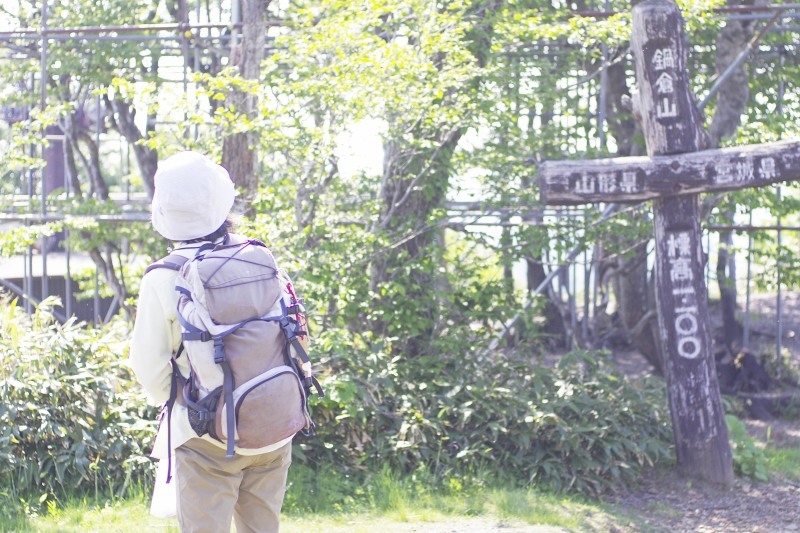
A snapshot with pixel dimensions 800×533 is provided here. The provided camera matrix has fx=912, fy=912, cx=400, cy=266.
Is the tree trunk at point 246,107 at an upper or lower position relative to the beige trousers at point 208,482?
upper

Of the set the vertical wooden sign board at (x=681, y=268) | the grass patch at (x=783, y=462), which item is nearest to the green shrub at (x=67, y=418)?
the vertical wooden sign board at (x=681, y=268)

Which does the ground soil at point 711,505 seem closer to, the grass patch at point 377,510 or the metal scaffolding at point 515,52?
the grass patch at point 377,510

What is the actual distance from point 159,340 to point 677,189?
12.0ft

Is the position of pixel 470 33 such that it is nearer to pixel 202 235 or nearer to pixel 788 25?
pixel 788 25

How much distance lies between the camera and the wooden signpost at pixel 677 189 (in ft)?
18.0

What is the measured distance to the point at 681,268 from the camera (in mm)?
5672

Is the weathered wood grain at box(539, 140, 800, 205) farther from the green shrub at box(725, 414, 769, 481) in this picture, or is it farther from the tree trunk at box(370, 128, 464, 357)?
the green shrub at box(725, 414, 769, 481)

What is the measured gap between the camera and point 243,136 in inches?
262

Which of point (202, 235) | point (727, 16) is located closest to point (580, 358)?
point (727, 16)

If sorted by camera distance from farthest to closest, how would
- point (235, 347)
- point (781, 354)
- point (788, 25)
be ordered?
point (781, 354), point (788, 25), point (235, 347)

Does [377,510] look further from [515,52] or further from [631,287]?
[631,287]

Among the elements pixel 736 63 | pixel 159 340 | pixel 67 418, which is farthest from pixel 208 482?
pixel 736 63

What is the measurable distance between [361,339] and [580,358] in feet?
5.18

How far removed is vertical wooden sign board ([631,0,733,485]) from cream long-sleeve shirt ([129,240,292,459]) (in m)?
3.58
